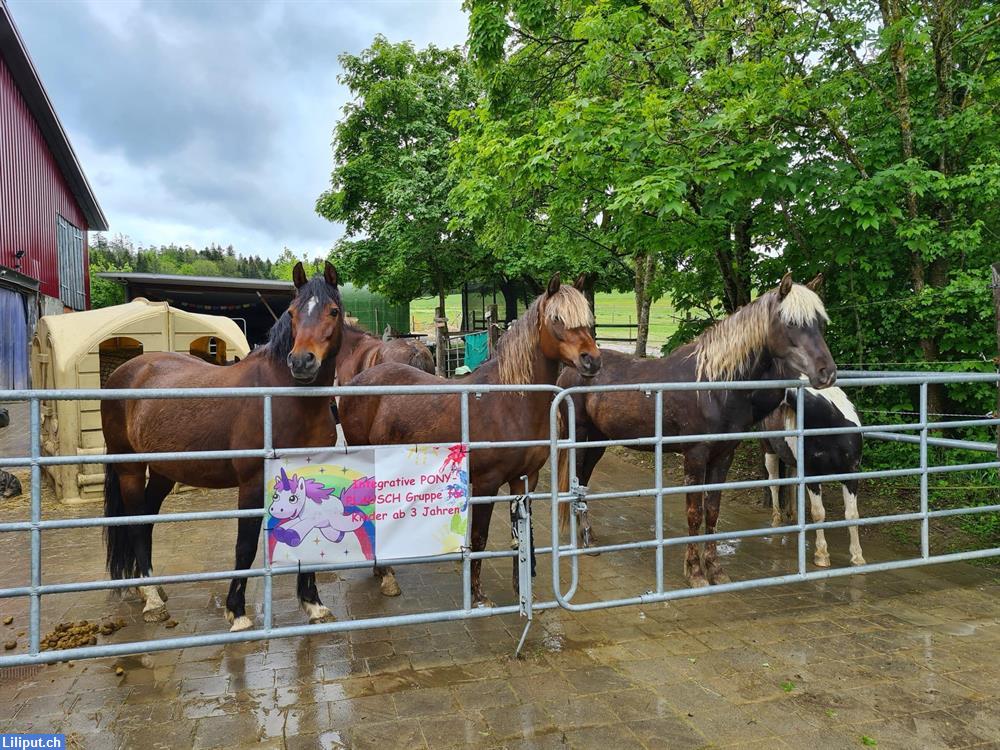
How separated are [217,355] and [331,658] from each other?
695cm

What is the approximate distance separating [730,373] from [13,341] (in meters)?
17.1

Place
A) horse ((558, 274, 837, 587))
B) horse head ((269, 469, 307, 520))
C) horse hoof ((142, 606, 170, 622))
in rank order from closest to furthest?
horse head ((269, 469, 307, 520)) < horse hoof ((142, 606, 170, 622)) < horse ((558, 274, 837, 587))

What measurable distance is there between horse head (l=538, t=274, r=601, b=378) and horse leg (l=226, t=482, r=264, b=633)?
2063mm

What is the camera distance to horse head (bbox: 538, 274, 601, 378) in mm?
3947

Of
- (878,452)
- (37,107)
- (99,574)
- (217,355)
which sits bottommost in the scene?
(99,574)

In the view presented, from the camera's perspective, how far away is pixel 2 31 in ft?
50.1

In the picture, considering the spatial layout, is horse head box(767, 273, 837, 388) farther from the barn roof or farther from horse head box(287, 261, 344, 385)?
the barn roof

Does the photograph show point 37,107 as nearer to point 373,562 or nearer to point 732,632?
point 373,562

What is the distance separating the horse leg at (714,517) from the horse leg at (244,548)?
3.03 metres

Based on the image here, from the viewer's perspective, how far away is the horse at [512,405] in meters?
3.98

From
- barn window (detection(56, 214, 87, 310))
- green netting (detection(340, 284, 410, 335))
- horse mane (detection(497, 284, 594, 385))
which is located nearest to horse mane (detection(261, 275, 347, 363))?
horse mane (detection(497, 284, 594, 385))

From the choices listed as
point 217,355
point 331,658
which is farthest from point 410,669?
point 217,355

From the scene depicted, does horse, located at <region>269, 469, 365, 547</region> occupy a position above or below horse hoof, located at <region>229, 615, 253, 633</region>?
above

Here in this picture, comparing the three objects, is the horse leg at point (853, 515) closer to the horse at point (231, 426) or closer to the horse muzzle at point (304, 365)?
the horse at point (231, 426)
